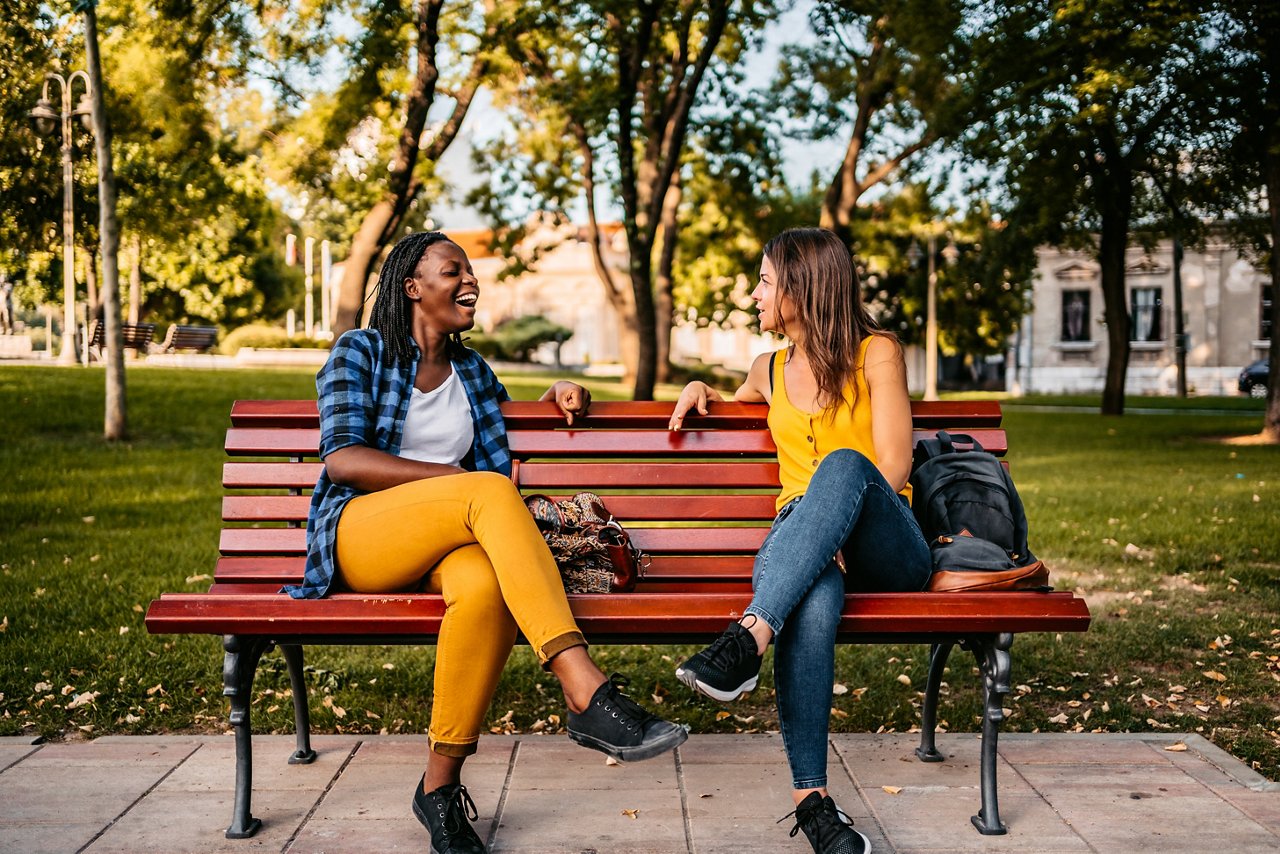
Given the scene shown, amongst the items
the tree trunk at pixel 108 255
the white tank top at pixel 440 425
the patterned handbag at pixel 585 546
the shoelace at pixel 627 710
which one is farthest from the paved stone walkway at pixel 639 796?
the tree trunk at pixel 108 255

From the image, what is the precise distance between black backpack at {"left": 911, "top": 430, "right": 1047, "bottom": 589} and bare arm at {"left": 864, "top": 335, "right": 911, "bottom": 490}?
0.12m

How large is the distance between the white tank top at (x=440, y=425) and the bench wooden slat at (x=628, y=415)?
27 cm

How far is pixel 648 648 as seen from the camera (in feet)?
18.3

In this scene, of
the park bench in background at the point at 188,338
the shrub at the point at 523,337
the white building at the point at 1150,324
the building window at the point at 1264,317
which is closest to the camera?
the park bench in background at the point at 188,338

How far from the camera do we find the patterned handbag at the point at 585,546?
11.3 feet

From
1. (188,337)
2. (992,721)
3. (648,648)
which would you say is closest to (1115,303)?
(188,337)

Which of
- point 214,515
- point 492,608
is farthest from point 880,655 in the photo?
point 214,515

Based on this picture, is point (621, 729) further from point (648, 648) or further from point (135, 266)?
point (135, 266)

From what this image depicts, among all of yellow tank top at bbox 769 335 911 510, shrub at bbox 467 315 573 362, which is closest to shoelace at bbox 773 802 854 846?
yellow tank top at bbox 769 335 911 510

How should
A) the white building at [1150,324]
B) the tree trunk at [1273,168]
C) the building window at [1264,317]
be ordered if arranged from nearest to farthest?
the tree trunk at [1273,168] < the building window at [1264,317] < the white building at [1150,324]

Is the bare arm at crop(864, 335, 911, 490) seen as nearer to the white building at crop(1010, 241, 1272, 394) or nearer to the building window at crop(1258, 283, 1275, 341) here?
the white building at crop(1010, 241, 1272, 394)

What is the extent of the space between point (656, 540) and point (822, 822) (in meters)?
1.20

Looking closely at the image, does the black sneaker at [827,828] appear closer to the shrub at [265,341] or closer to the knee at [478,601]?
the knee at [478,601]

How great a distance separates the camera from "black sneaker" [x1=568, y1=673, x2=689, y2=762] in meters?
2.97
